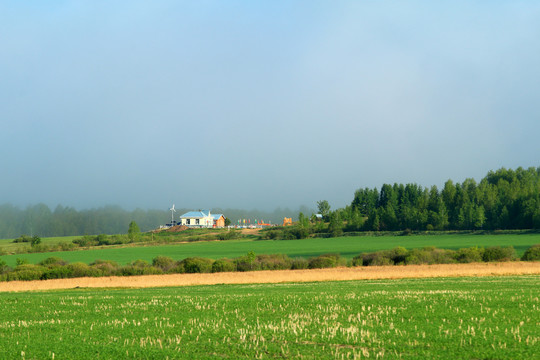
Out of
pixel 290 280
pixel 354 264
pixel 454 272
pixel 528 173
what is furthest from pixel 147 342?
pixel 528 173

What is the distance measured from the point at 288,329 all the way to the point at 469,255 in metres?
55.9

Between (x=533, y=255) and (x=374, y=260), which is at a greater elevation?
(x=374, y=260)

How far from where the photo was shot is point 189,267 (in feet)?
203

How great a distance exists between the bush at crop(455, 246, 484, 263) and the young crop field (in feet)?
147

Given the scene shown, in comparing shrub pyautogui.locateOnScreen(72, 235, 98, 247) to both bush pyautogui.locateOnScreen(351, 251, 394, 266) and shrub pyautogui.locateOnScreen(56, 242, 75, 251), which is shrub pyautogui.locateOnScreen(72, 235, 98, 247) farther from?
bush pyautogui.locateOnScreen(351, 251, 394, 266)

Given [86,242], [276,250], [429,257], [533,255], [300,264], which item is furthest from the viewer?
[86,242]

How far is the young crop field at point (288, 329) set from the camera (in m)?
12.2

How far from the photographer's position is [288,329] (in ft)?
48.4

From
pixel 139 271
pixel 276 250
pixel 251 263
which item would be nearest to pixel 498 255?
pixel 251 263

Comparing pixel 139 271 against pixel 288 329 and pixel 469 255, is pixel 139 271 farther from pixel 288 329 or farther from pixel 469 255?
pixel 288 329

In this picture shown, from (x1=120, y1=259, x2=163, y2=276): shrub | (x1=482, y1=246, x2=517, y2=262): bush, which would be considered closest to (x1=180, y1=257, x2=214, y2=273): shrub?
(x1=120, y1=259, x2=163, y2=276): shrub

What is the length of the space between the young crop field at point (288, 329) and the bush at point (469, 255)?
44803 mm

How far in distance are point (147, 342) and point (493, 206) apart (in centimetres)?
15184

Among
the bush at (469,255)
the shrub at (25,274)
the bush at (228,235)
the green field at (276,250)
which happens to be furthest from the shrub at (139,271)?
the bush at (228,235)
